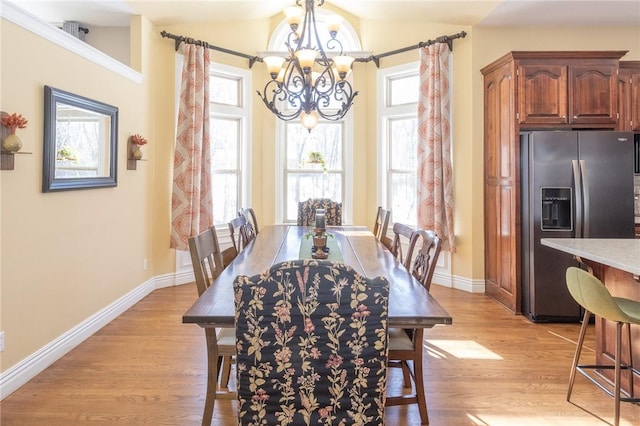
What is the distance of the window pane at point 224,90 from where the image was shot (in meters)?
5.17

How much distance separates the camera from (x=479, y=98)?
4527mm

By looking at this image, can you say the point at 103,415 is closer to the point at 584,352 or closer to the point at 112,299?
the point at 112,299

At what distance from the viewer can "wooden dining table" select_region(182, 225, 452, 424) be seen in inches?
62.9

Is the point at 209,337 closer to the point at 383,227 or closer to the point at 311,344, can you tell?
the point at 311,344

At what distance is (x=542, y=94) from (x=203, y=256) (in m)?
3.47

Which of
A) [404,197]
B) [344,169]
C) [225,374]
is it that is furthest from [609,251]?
[344,169]

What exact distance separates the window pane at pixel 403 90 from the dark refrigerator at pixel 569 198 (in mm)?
1888

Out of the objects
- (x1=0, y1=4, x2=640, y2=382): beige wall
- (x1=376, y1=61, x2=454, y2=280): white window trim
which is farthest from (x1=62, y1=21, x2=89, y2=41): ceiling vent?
(x1=376, y1=61, x2=454, y2=280): white window trim

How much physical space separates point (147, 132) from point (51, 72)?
1683 millimetres

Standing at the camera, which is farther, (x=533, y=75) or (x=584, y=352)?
(x=533, y=75)

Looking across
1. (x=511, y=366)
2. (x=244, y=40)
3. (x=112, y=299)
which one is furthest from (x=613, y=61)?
(x=112, y=299)

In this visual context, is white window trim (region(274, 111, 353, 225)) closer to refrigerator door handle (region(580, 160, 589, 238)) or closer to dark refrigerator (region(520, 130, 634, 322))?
dark refrigerator (region(520, 130, 634, 322))

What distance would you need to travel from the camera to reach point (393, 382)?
2.57 metres

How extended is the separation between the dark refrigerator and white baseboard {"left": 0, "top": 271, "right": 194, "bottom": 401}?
387 cm
